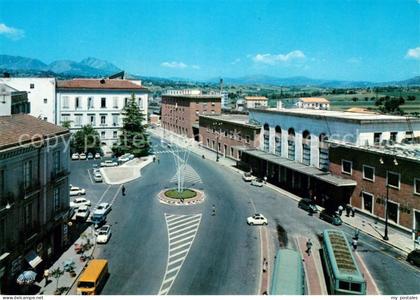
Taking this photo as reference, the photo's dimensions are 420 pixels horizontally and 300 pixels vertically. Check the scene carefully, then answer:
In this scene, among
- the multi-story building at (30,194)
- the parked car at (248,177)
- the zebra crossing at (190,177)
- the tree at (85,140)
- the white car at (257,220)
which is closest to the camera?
the multi-story building at (30,194)

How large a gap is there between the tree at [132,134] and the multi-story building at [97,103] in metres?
6.10

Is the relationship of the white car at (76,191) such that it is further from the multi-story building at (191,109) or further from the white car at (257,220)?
the multi-story building at (191,109)

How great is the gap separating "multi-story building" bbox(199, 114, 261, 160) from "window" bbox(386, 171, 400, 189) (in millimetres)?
31840

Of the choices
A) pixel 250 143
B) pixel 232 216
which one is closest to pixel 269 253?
pixel 232 216

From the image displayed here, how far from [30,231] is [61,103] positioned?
63286 mm

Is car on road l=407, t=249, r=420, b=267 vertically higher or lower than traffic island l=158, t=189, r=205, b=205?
lower

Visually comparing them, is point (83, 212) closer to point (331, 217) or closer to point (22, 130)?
point (22, 130)

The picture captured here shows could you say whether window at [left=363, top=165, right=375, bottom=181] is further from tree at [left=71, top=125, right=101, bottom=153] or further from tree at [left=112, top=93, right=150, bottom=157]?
tree at [left=71, top=125, right=101, bottom=153]

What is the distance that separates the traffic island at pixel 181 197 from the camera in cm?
5488

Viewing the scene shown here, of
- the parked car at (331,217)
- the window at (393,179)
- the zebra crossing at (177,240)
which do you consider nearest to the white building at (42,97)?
the zebra crossing at (177,240)

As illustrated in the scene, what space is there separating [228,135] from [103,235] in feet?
175

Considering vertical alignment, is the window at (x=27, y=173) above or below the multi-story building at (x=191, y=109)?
below

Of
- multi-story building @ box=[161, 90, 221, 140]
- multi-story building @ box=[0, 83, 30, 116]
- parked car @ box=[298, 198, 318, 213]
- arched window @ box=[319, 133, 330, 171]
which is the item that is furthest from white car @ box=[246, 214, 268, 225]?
multi-story building @ box=[161, 90, 221, 140]

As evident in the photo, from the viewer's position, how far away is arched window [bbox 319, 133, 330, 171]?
56.4 m
